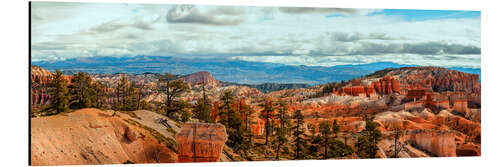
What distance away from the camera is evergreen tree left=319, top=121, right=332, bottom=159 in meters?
22.4

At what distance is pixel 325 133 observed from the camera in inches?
900

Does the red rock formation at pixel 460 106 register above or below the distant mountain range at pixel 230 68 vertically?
below

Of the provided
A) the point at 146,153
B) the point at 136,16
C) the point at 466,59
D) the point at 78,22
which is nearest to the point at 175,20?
the point at 136,16

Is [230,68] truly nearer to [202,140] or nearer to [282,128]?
[282,128]

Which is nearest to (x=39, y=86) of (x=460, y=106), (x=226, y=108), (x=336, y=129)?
(x=226, y=108)

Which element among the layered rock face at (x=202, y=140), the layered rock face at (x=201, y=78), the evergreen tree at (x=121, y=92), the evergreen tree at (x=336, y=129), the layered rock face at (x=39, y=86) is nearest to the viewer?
the layered rock face at (x=202, y=140)

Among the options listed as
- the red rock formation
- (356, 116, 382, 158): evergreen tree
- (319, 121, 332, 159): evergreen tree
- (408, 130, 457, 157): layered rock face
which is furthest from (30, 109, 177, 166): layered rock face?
the red rock formation

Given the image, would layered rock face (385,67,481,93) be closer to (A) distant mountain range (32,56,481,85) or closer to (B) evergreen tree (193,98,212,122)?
(A) distant mountain range (32,56,481,85)

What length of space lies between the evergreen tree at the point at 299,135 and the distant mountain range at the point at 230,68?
1674 millimetres

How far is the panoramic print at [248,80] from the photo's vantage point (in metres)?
18.5

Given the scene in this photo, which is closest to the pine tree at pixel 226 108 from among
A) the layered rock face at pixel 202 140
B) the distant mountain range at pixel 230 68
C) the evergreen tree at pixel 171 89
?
the distant mountain range at pixel 230 68

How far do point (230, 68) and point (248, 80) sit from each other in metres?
1.31

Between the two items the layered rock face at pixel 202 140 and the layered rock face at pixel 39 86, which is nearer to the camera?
the layered rock face at pixel 202 140

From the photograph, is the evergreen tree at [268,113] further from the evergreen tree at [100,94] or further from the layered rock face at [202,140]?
the evergreen tree at [100,94]
